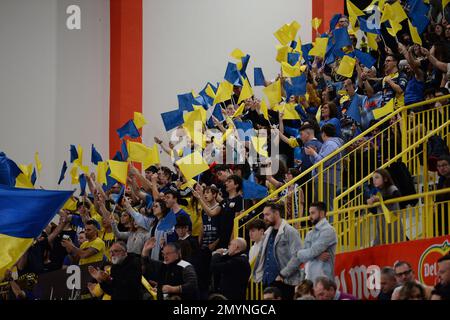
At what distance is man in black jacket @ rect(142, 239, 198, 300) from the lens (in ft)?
32.6

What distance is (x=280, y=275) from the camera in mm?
9828

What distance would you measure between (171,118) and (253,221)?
5.02 metres

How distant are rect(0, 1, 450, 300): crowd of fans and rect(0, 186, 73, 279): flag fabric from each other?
0.87 meters

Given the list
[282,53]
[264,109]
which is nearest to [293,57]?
[282,53]

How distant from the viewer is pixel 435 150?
10.4m

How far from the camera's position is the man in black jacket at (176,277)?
992 cm

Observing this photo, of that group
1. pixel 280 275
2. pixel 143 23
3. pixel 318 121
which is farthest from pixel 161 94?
pixel 280 275

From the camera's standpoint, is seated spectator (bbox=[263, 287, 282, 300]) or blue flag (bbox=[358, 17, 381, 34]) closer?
seated spectator (bbox=[263, 287, 282, 300])

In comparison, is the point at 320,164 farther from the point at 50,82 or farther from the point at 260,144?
the point at 50,82

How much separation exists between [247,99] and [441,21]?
3086 millimetres

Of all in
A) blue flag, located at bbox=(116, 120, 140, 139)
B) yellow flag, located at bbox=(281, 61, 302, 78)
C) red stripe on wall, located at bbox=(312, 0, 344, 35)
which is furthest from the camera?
red stripe on wall, located at bbox=(312, 0, 344, 35)

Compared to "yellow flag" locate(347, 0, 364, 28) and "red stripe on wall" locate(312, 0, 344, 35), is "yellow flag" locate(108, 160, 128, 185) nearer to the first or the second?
"yellow flag" locate(347, 0, 364, 28)

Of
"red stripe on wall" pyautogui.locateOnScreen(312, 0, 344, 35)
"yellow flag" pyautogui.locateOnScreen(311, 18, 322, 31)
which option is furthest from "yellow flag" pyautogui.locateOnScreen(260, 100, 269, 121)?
"red stripe on wall" pyautogui.locateOnScreen(312, 0, 344, 35)

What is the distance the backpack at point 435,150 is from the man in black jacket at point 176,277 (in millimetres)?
2600
